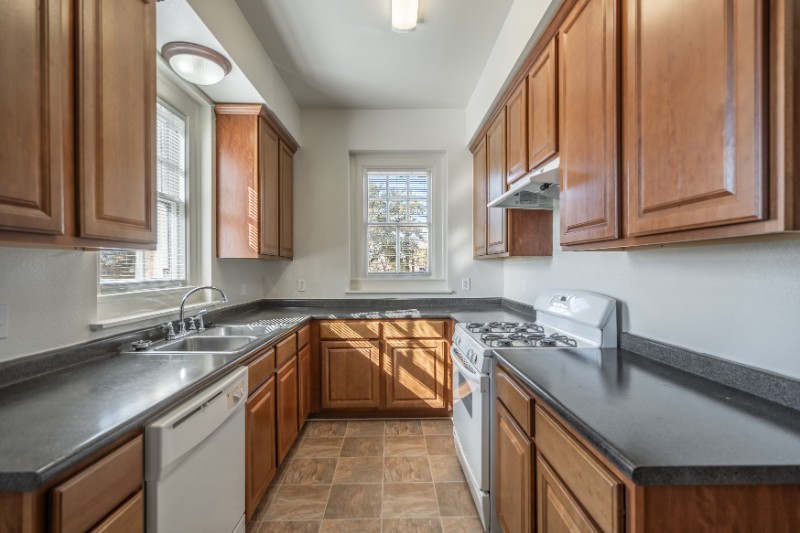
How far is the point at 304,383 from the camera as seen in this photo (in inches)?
114

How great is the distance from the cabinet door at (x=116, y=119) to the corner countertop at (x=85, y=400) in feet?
1.64

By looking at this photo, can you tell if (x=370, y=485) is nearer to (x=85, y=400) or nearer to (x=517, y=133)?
(x=85, y=400)

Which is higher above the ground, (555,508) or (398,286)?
(398,286)

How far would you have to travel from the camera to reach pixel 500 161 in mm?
2643

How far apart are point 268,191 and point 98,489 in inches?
93.7

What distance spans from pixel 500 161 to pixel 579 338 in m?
1.35

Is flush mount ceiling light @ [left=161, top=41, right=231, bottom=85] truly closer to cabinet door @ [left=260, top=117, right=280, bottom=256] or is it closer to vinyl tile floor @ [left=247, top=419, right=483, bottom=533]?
cabinet door @ [left=260, top=117, right=280, bottom=256]

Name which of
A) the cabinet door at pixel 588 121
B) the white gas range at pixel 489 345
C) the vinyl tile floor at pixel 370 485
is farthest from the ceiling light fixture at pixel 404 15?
the vinyl tile floor at pixel 370 485

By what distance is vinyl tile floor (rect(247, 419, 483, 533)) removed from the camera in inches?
76.4

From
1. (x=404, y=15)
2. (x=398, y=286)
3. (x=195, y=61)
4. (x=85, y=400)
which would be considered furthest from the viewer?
(x=398, y=286)

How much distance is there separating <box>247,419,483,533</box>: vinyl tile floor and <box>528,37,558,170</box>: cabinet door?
1954mm

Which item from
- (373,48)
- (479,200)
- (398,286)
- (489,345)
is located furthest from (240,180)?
(489,345)

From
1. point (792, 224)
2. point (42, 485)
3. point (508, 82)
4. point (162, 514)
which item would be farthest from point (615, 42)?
point (162, 514)

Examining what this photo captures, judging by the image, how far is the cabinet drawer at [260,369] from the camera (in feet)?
6.04
